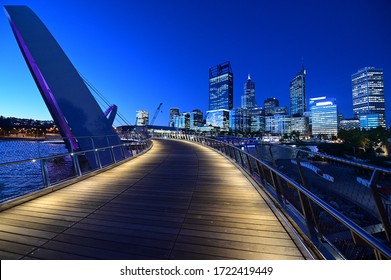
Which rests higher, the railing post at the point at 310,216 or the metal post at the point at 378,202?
the metal post at the point at 378,202

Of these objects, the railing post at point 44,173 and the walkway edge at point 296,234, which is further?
the railing post at point 44,173

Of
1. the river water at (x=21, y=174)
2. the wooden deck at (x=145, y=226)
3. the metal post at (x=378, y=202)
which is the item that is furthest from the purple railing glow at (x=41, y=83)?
the metal post at (x=378, y=202)

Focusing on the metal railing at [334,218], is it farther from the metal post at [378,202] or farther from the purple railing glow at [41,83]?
the purple railing glow at [41,83]

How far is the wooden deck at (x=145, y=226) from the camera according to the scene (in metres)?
2.93

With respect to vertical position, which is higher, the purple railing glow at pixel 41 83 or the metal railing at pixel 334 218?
the purple railing glow at pixel 41 83

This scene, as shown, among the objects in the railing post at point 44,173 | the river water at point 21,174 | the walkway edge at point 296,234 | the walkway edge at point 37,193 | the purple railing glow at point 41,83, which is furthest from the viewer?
the purple railing glow at point 41,83

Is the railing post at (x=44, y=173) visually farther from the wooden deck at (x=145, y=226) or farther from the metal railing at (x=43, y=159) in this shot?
the wooden deck at (x=145, y=226)

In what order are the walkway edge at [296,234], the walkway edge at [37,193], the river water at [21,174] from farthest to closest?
the river water at [21,174] → the walkway edge at [37,193] → the walkway edge at [296,234]

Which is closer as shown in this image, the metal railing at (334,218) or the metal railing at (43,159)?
the metal railing at (334,218)

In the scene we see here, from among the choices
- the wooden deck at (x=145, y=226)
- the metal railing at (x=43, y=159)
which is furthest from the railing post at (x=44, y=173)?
the wooden deck at (x=145, y=226)

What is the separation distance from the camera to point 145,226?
3.67m

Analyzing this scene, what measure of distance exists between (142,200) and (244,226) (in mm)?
2370

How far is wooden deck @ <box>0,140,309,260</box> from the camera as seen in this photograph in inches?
115
